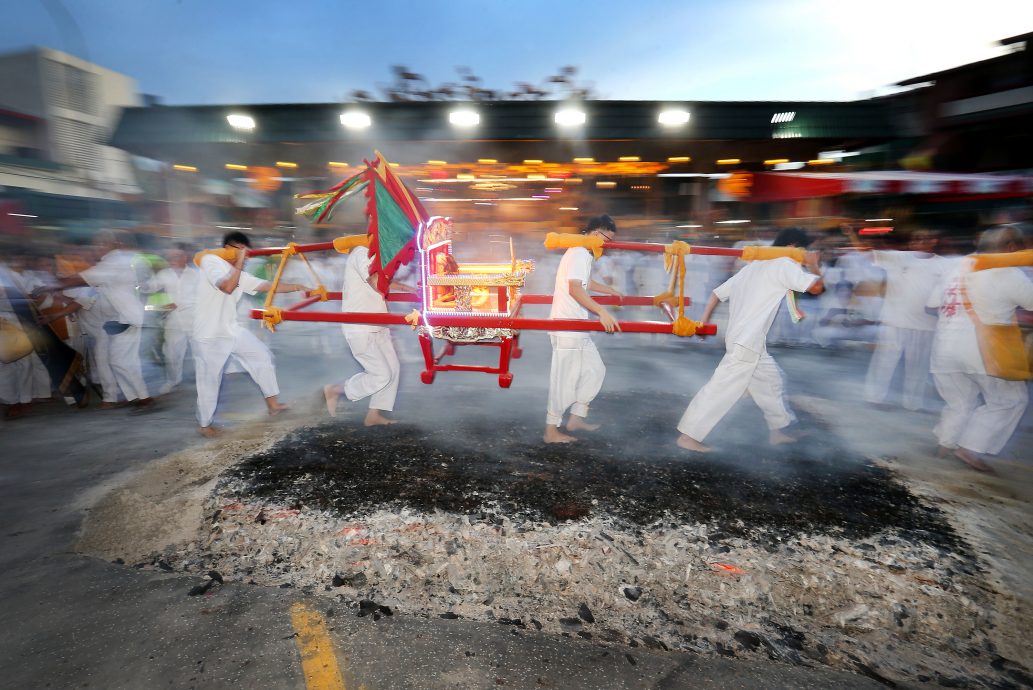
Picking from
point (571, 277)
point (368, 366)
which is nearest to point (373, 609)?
point (368, 366)

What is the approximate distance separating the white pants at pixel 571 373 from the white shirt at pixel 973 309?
8.83 feet

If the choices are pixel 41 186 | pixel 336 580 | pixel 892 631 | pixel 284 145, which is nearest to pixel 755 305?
pixel 892 631

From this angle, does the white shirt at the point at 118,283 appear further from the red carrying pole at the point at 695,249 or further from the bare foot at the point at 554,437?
the red carrying pole at the point at 695,249

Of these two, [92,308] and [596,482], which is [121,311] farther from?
[596,482]

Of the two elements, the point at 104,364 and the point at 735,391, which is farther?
the point at 104,364

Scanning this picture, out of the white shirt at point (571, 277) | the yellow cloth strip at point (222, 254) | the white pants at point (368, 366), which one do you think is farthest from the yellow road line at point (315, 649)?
the yellow cloth strip at point (222, 254)

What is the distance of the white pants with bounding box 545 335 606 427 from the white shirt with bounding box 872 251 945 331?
11.6ft

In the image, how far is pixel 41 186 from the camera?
20016 mm

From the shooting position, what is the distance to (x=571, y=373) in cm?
390

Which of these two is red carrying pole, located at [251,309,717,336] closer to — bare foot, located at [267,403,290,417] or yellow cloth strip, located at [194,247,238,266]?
yellow cloth strip, located at [194,247,238,266]

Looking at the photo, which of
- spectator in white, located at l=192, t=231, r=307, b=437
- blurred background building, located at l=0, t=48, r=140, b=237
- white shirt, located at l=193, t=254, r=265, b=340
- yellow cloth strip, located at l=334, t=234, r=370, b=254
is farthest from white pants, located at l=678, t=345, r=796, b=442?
blurred background building, located at l=0, t=48, r=140, b=237

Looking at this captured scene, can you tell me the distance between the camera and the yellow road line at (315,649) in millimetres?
1803

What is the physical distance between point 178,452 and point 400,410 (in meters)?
1.83

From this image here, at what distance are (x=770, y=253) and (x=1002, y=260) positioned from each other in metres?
1.56
